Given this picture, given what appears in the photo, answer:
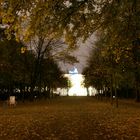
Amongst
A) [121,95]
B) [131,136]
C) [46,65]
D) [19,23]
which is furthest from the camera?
[121,95]

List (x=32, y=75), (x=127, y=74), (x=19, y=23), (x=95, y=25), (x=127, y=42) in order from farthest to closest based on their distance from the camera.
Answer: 1. (x=32, y=75)
2. (x=127, y=74)
3. (x=127, y=42)
4. (x=95, y=25)
5. (x=19, y=23)

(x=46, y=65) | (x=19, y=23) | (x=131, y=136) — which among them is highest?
(x=46, y=65)

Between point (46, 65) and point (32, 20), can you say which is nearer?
point (32, 20)

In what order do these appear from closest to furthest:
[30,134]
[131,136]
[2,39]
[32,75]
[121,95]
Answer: [131,136], [30,134], [2,39], [32,75], [121,95]

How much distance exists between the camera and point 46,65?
7025 cm

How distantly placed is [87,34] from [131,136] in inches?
179

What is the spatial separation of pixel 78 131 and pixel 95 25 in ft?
13.3

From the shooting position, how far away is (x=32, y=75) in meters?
65.2

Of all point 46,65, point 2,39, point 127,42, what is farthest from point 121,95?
point 127,42

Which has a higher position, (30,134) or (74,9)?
(74,9)

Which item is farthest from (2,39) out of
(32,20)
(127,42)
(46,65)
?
(32,20)

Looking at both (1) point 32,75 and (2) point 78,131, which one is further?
(1) point 32,75

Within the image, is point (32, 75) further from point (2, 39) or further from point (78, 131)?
point (78, 131)

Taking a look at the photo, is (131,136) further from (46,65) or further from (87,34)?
(46,65)
